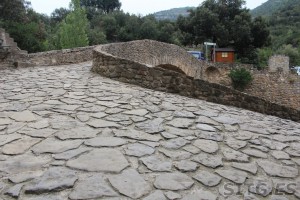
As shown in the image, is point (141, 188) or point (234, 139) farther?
point (234, 139)

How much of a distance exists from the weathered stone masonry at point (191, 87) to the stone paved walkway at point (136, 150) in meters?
0.94

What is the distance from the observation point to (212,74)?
20.8 meters

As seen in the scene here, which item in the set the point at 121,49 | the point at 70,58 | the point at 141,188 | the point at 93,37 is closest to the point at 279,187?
the point at 141,188

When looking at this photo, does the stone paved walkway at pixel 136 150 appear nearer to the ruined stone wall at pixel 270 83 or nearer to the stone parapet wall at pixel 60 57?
the stone parapet wall at pixel 60 57

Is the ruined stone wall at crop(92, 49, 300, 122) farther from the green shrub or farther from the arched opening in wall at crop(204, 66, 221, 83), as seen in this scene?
the arched opening in wall at crop(204, 66, 221, 83)

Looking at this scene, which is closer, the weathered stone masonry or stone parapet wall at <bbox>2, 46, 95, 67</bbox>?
the weathered stone masonry

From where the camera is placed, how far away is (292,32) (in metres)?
44.2

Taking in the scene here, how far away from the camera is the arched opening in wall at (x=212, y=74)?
20.3 metres

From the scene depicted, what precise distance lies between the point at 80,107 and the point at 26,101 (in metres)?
0.86

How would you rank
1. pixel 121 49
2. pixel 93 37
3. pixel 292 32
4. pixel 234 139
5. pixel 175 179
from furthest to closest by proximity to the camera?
pixel 292 32, pixel 93 37, pixel 121 49, pixel 234 139, pixel 175 179

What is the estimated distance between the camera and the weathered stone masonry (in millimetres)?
5734

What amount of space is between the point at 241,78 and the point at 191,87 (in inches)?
Result: 584

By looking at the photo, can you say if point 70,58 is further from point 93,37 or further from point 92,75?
point 93,37

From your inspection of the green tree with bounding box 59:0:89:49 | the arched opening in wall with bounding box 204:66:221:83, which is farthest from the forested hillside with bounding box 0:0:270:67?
the arched opening in wall with bounding box 204:66:221:83
